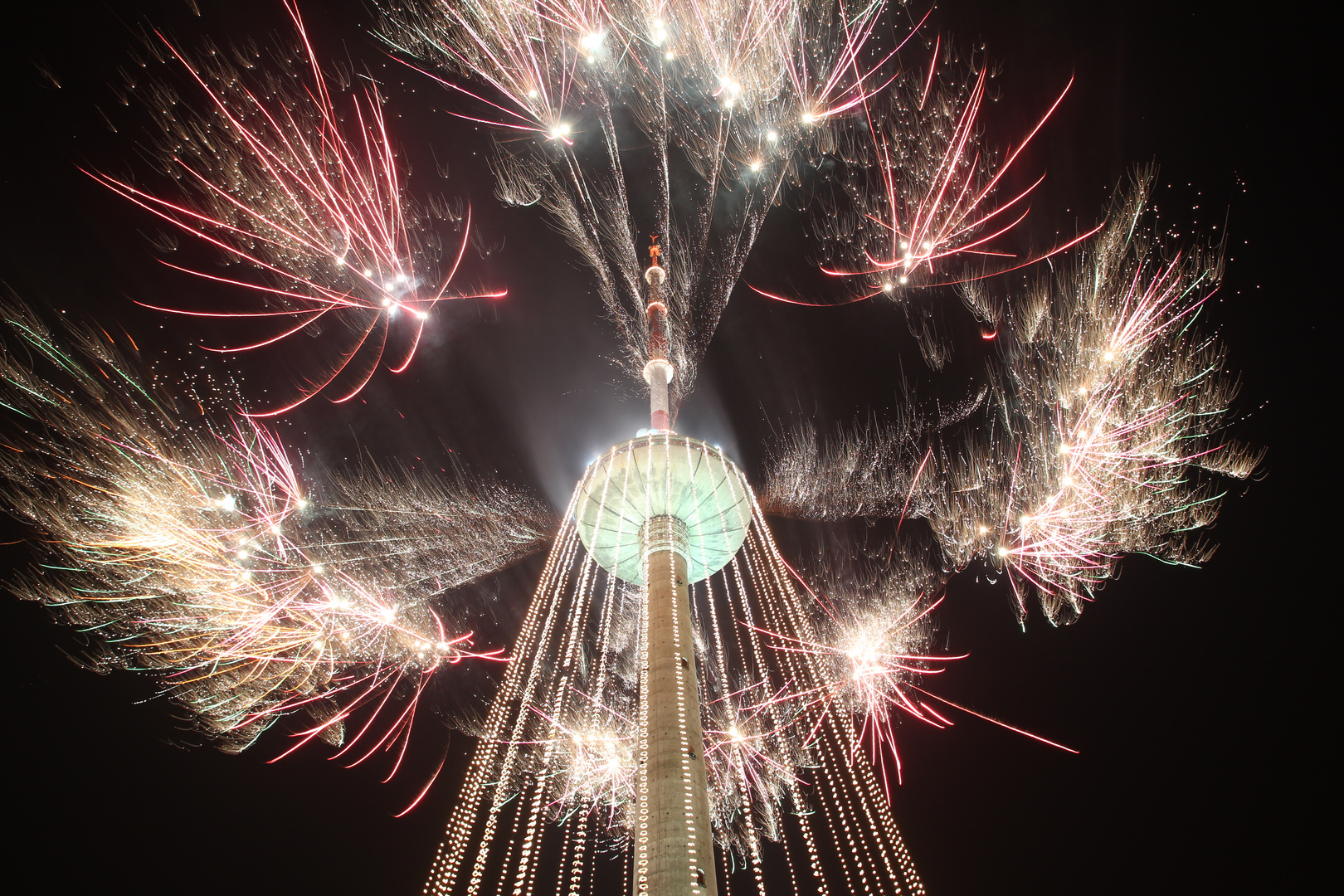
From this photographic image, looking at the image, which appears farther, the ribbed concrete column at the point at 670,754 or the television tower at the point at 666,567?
the television tower at the point at 666,567

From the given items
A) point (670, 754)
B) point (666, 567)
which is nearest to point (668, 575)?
point (666, 567)

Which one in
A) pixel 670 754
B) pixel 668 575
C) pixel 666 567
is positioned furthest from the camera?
pixel 666 567

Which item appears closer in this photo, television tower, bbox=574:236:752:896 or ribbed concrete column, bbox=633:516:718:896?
ribbed concrete column, bbox=633:516:718:896

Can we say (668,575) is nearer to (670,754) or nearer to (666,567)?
(666,567)

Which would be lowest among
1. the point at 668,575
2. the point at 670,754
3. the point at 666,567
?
the point at 670,754

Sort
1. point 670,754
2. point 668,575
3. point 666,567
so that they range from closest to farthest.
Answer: point 670,754 < point 668,575 < point 666,567

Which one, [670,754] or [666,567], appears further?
[666,567]

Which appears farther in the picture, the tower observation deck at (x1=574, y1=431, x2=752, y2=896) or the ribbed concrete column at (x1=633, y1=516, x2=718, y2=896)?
the tower observation deck at (x1=574, y1=431, x2=752, y2=896)

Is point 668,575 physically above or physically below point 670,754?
above

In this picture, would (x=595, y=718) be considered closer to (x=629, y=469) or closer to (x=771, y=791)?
(x=771, y=791)
